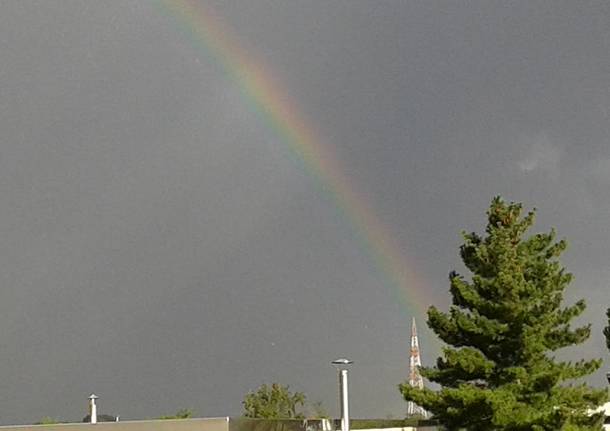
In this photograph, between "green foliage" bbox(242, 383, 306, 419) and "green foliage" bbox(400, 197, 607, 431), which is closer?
"green foliage" bbox(400, 197, 607, 431)

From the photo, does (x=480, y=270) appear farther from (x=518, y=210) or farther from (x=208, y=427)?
(x=208, y=427)

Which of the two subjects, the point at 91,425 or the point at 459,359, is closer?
the point at 459,359

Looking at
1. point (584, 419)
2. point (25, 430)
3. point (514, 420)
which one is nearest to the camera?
point (514, 420)

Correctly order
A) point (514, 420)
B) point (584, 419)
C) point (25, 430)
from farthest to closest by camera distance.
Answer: point (25, 430) → point (584, 419) → point (514, 420)

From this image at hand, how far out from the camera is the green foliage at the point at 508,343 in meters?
36.1

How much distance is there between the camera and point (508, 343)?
37688 millimetres

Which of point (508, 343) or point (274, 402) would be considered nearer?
point (508, 343)

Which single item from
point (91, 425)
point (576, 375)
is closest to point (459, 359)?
point (576, 375)

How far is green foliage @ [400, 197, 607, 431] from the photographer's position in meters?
36.1

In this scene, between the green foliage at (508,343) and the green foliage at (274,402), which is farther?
the green foliage at (274,402)

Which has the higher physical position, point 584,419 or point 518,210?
point 518,210

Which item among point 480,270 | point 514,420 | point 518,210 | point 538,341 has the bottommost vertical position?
point 514,420

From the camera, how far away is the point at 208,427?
37.5 m

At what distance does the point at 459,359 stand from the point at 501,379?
176cm
